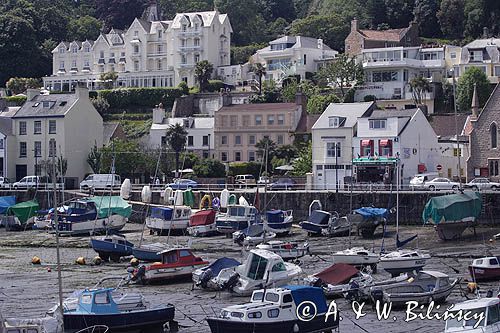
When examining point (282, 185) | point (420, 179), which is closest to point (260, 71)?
point (282, 185)

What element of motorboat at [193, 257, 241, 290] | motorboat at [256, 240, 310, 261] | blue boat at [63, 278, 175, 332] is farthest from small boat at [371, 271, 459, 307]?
motorboat at [256, 240, 310, 261]

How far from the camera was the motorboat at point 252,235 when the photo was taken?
5994 centimetres

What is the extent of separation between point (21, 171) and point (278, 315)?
202 feet

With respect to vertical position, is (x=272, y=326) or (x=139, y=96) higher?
(x=139, y=96)

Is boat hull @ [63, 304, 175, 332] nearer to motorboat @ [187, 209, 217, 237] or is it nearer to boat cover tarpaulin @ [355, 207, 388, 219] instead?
boat cover tarpaulin @ [355, 207, 388, 219]

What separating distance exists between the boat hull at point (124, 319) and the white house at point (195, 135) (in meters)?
63.1

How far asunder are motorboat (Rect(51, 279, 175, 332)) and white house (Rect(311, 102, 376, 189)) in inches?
1736

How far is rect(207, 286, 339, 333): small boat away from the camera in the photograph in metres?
34.5

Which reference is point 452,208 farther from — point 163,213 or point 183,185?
point 183,185

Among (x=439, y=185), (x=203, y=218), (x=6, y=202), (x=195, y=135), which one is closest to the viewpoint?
(x=203, y=218)

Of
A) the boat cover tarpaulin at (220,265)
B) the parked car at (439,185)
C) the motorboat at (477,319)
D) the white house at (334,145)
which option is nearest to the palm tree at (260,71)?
the white house at (334,145)

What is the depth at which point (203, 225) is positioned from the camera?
67.2m

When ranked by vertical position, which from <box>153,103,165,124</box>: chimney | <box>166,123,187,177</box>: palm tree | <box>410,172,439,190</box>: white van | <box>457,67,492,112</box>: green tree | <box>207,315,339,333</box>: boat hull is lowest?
<box>207,315,339,333</box>: boat hull

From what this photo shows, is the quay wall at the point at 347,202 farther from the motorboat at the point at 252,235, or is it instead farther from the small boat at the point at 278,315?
the small boat at the point at 278,315
